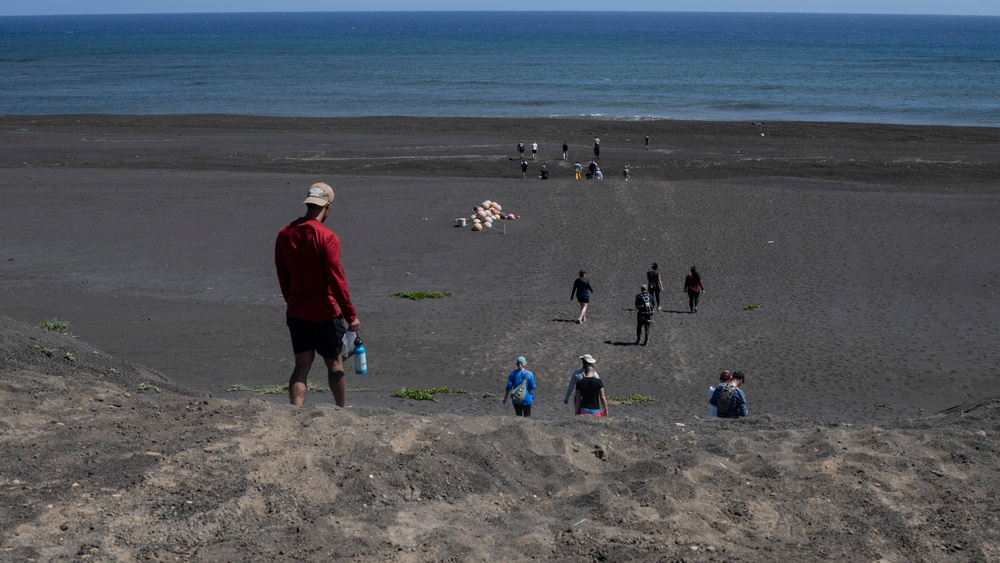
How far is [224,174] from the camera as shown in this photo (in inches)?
1501

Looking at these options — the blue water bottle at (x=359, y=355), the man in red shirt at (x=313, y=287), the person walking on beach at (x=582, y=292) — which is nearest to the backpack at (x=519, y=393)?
the blue water bottle at (x=359, y=355)

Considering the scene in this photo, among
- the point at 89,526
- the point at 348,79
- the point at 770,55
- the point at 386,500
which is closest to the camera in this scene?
the point at 89,526

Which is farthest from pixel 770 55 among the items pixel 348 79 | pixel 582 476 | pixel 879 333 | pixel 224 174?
pixel 582 476

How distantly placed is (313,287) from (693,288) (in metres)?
14.0

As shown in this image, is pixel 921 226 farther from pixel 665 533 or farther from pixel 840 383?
pixel 665 533

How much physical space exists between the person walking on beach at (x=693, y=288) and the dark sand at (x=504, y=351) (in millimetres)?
360

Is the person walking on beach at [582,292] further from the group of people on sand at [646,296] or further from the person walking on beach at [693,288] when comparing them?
the person walking on beach at [693,288]

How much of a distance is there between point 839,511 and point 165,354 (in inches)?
498

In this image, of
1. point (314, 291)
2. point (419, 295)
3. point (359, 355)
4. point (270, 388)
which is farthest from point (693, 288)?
point (314, 291)

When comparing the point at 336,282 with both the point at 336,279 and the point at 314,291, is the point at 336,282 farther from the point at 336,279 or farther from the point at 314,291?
the point at 314,291

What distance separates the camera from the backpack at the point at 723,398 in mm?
11375

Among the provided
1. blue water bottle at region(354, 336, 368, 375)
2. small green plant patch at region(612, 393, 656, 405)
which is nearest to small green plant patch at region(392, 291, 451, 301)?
small green plant patch at region(612, 393, 656, 405)

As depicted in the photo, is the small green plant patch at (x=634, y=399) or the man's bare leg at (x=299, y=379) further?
the small green plant patch at (x=634, y=399)

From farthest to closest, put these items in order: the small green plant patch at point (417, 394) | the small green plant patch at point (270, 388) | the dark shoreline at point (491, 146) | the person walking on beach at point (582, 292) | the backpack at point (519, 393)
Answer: the dark shoreline at point (491, 146)
the person walking on beach at point (582, 292)
the small green plant patch at point (417, 394)
the small green plant patch at point (270, 388)
the backpack at point (519, 393)
